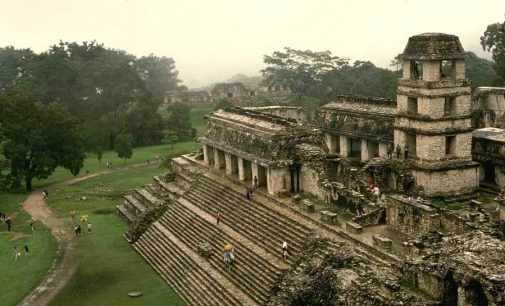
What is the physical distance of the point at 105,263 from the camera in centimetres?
2583

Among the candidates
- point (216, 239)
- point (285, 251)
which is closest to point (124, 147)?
point (216, 239)

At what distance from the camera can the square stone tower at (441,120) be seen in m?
24.7

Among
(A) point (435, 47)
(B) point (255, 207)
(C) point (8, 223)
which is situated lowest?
(C) point (8, 223)

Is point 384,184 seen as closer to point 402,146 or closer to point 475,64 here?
point 402,146

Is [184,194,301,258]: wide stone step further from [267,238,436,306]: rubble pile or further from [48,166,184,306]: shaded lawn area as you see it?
[48,166,184,306]: shaded lawn area

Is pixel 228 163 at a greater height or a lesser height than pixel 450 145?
lesser

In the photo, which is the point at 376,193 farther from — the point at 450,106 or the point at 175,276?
the point at 175,276

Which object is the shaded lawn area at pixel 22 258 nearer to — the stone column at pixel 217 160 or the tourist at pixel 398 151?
the stone column at pixel 217 160

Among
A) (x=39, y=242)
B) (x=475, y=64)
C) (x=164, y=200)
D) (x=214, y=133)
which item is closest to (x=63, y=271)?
(x=39, y=242)

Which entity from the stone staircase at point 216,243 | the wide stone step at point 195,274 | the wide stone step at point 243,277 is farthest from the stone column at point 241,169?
the wide stone step at point 195,274

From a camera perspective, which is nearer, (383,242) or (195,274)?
(383,242)

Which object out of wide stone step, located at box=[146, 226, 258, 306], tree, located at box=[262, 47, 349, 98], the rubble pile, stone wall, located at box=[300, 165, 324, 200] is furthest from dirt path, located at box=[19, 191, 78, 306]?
tree, located at box=[262, 47, 349, 98]

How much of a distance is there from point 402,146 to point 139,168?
928 inches

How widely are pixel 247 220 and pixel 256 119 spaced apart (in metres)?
6.14
